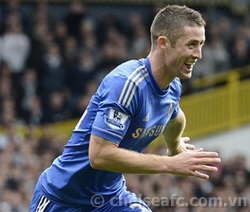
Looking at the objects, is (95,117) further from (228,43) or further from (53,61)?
(228,43)

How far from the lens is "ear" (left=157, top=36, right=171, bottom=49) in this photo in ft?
22.7

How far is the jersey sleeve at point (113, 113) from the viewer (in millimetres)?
6668

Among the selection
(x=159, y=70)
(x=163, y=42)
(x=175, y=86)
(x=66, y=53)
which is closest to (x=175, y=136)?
(x=175, y=86)

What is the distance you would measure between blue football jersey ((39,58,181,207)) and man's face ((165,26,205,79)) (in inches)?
7.1

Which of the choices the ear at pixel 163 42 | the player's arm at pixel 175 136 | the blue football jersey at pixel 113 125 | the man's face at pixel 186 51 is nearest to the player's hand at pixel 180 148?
the player's arm at pixel 175 136

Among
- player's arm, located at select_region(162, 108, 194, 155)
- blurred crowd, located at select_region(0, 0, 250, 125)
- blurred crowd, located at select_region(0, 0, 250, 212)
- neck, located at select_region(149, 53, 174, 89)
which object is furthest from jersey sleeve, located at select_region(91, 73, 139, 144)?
blurred crowd, located at select_region(0, 0, 250, 125)

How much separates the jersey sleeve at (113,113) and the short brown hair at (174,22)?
0.45m

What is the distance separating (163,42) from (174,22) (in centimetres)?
15

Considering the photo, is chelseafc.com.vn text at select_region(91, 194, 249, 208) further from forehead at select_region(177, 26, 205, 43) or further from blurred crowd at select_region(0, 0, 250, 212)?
forehead at select_region(177, 26, 205, 43)

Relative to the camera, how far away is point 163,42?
22.8ft

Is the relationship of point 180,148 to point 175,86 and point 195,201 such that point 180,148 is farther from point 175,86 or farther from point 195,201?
point 195,201

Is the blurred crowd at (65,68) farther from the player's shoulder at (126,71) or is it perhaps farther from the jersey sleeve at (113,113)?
the jersey sleeve at (113,113)

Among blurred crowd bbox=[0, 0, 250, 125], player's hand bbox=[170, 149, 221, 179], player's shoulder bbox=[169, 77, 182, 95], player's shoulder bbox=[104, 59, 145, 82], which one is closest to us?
player's hand bbox=[170, 149, 221, 179]

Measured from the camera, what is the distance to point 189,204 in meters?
12.0
